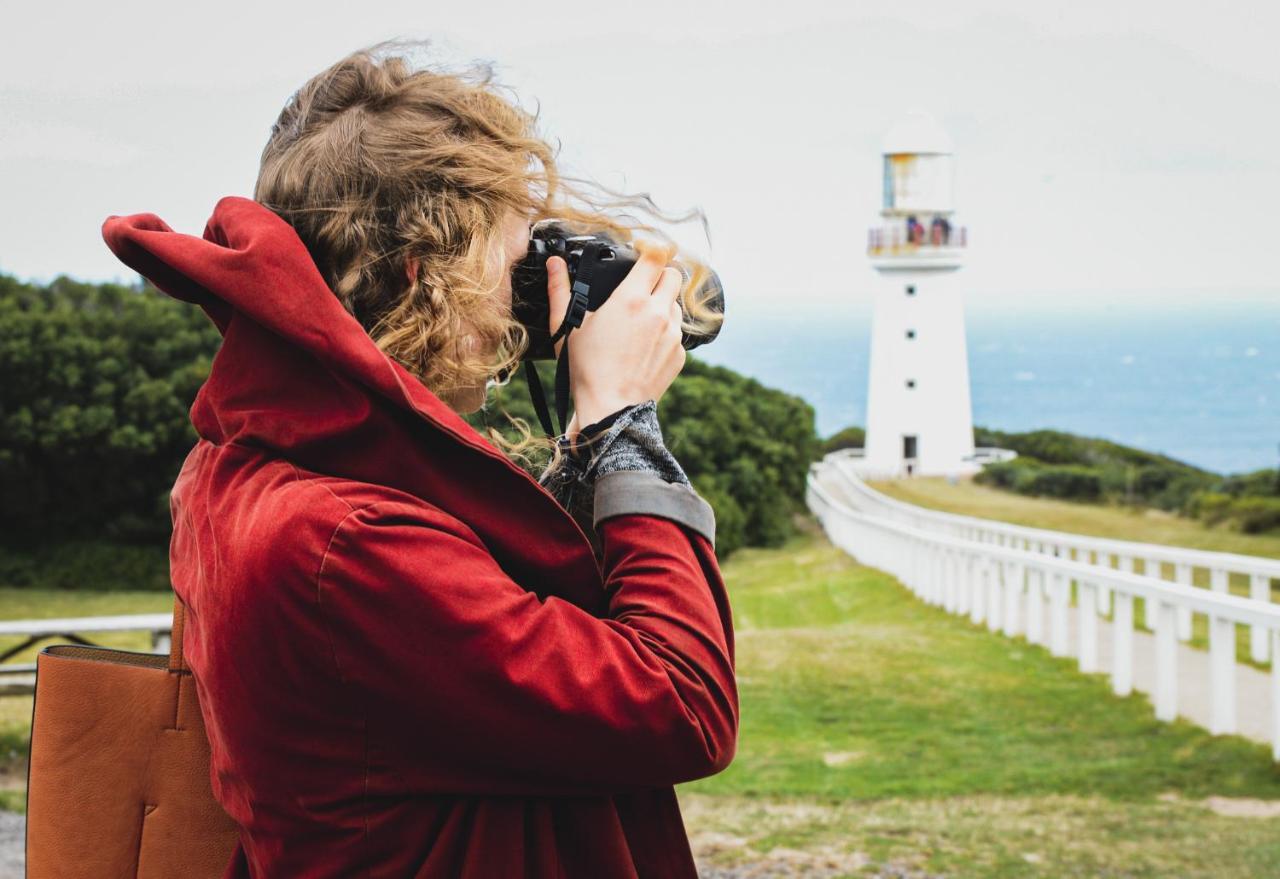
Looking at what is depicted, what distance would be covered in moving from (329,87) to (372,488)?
16.0 inches

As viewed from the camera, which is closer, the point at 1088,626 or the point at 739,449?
the point at 1088,626

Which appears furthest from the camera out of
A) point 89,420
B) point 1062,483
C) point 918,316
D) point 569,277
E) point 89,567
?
point 918,316

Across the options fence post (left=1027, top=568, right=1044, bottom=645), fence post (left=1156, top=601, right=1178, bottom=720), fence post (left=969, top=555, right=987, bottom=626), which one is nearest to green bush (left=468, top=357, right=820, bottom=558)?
fence post (left=969, top=555, right=987, bottom=626)

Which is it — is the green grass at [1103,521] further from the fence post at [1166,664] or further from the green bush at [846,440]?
the green bush at [846,440]

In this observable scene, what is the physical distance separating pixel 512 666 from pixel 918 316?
2652cm

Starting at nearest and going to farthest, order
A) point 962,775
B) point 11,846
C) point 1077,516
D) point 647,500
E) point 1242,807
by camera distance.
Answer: point 647,500
point 1242,807
point 11,846
point 962,775
point 1077,516

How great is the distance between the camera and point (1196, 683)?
571 centimetres

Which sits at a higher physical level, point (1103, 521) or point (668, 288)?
point (668, 288)

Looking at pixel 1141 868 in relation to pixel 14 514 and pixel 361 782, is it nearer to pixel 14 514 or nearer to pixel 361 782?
pixel 361 782

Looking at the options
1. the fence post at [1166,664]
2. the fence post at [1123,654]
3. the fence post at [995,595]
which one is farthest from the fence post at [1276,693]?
the fence post at [995,595]

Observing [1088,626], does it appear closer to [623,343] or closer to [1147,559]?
[1147,559]

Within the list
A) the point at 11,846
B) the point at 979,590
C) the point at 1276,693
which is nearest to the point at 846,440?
the point at 979,590

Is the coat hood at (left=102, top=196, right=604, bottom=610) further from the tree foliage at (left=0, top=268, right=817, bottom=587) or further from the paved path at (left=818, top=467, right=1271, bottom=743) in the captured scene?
the tree foliage at (left=0, top=268, right=817, bottom=587)

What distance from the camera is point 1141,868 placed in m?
3.58
